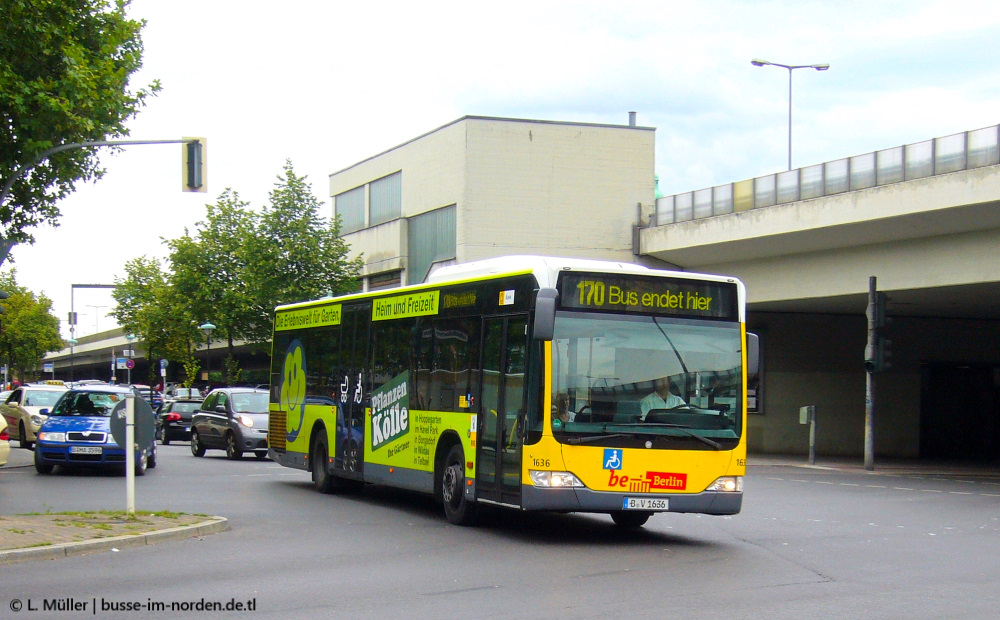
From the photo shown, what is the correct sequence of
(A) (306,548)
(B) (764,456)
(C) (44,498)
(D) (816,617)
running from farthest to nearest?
(B) (764,456) < (C) (44,498) < (A) (306,548) < (D) (816,617)

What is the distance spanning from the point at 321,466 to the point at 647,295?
7.77 m

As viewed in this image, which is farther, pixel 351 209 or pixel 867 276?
pixel 351 209

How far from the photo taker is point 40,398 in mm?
33469

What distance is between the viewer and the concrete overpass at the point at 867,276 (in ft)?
87.4

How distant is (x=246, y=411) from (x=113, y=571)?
64.2 feet

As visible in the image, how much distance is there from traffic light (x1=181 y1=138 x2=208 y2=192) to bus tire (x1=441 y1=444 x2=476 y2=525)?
8902mm

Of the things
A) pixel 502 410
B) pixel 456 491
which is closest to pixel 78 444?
pixel 456 491

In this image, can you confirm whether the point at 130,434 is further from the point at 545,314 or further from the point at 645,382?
the point at 645,382

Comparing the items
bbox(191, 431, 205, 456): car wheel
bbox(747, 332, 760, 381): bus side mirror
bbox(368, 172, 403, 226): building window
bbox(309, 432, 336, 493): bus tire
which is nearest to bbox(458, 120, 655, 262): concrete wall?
bbox(368, 172, 403, 226): building window

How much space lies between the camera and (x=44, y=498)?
55.7ft

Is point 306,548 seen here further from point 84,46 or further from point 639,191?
point 639,191

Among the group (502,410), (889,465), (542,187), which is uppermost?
(542,187)

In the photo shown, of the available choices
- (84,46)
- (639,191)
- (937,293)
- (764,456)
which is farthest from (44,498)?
(639,191)

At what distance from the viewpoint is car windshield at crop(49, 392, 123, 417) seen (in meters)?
22.2
